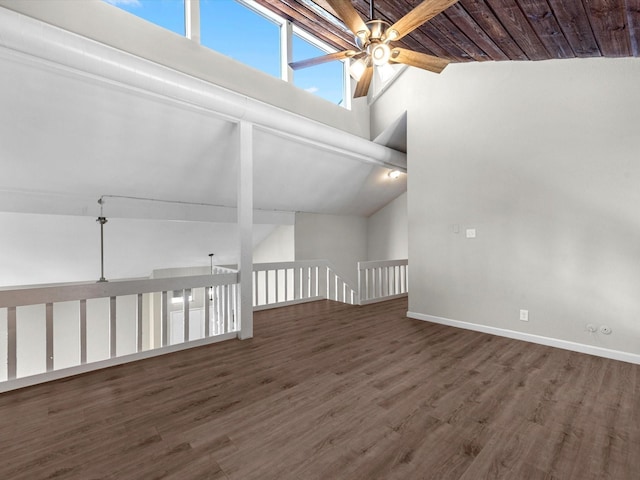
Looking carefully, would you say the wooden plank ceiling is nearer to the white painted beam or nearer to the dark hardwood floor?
the white painted beam

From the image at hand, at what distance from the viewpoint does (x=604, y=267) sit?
3.02 meters

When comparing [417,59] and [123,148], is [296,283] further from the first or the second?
[417,59]

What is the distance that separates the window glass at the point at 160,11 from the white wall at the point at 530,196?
3.16 metres

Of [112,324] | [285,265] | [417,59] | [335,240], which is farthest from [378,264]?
[112,324]

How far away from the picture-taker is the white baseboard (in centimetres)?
293

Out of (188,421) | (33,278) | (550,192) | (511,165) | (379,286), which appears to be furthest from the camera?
(379,286)

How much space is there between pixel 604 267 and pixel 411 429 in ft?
8.64

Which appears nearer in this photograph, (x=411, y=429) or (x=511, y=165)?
(x=411, y=429)

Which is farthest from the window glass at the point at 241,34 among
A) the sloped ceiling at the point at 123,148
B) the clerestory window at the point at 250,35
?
the sloped ceiling at the point at 123,148

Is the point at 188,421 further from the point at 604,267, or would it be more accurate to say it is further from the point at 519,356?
the point at 604,267

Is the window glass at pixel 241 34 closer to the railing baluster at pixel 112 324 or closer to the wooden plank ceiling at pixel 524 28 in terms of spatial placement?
the wooden plank ceiling at pixel 524 28

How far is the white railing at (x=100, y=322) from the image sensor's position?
8.13ft

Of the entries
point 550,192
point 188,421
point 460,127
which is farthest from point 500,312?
point 188,421

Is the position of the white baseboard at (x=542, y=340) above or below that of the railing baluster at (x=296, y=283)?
below
